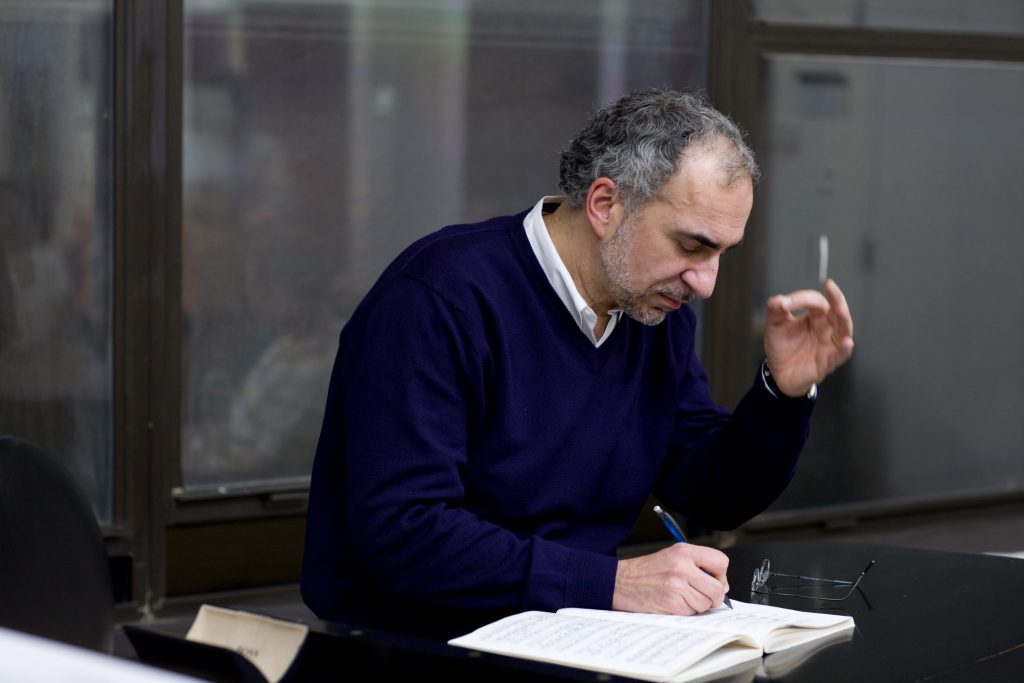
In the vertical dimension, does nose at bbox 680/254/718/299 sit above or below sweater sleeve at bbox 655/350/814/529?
above

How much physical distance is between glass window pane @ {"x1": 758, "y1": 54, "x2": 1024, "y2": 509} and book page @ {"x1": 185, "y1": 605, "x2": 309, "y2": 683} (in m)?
3.73

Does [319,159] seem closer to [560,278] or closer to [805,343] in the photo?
[560,278]

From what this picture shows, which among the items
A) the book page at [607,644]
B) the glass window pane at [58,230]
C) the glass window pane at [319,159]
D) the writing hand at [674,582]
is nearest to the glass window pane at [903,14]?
the glass window pane at [319,159]

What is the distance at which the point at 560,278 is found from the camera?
2482 mm

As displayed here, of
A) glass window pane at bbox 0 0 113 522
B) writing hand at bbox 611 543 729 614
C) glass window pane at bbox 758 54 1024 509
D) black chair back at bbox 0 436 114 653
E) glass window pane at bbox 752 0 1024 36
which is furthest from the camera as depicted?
glass window pane at bbox 758 54 1024 509

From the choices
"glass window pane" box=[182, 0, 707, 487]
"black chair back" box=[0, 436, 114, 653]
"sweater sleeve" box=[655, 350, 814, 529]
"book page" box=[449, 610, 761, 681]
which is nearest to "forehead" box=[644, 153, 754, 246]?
"sweater sleeve" box=[655, 350, 814, 529]

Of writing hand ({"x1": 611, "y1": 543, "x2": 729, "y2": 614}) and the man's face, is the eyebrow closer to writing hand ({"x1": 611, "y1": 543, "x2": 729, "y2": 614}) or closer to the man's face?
the man's face

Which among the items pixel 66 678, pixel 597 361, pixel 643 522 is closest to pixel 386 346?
pixel 597 361

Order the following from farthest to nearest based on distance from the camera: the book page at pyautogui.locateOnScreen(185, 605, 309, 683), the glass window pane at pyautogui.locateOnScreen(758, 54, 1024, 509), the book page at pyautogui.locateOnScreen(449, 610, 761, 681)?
1. the glass window pane at pyautogui.locateOnScreen(758, 54, 1024, 509)
2. the book page at pyautogui.locateOnScreen(449, 610, 761, 681)
3. the book page at pyautogui.locateOnScreen(185, 605, 309, 683)

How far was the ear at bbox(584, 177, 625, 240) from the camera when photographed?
2488 mm

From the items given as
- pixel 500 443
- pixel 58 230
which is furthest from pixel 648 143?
pixel 58 230

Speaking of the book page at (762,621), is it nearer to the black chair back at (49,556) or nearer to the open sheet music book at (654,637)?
the open sheet music book at (654,637)

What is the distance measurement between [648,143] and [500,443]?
538 millimetres

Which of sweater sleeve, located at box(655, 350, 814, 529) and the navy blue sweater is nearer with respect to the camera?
the navy blue sweater
